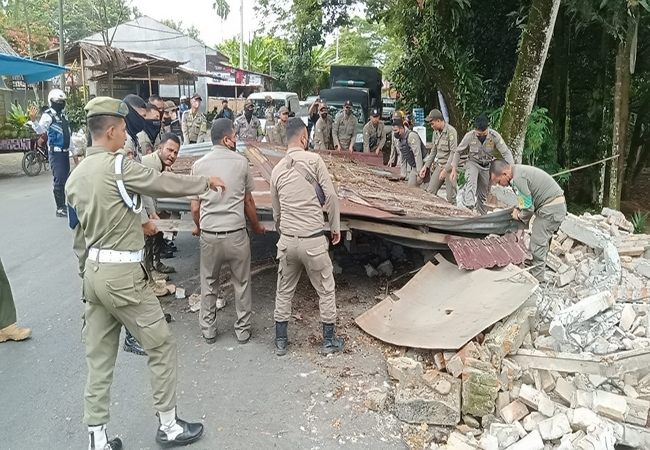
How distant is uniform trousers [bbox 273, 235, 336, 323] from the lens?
4.26 metres

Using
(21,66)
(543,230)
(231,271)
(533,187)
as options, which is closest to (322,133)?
(533,187)

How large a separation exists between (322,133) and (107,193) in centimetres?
866

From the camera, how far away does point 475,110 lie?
35.7 feet

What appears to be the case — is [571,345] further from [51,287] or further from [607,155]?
[607,155]

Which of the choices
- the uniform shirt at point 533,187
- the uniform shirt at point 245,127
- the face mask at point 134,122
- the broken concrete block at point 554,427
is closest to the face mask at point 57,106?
the face mask at point 134,122

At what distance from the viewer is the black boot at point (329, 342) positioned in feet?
14.5

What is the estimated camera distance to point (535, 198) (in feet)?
18.1

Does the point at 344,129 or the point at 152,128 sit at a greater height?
the point at 152,128

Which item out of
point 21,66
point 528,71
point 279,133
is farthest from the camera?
point 21,66

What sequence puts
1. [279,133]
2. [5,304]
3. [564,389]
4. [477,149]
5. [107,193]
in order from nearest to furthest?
[107,193]
[564,389]
[5,304]
[477,149]
[279,133]

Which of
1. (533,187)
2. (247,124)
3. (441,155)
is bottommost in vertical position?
(533,187)

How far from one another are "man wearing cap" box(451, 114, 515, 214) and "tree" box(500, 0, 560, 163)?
807 millimetres

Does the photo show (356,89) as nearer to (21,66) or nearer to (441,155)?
(441,155)

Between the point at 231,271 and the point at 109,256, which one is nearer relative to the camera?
the point at 109,256
